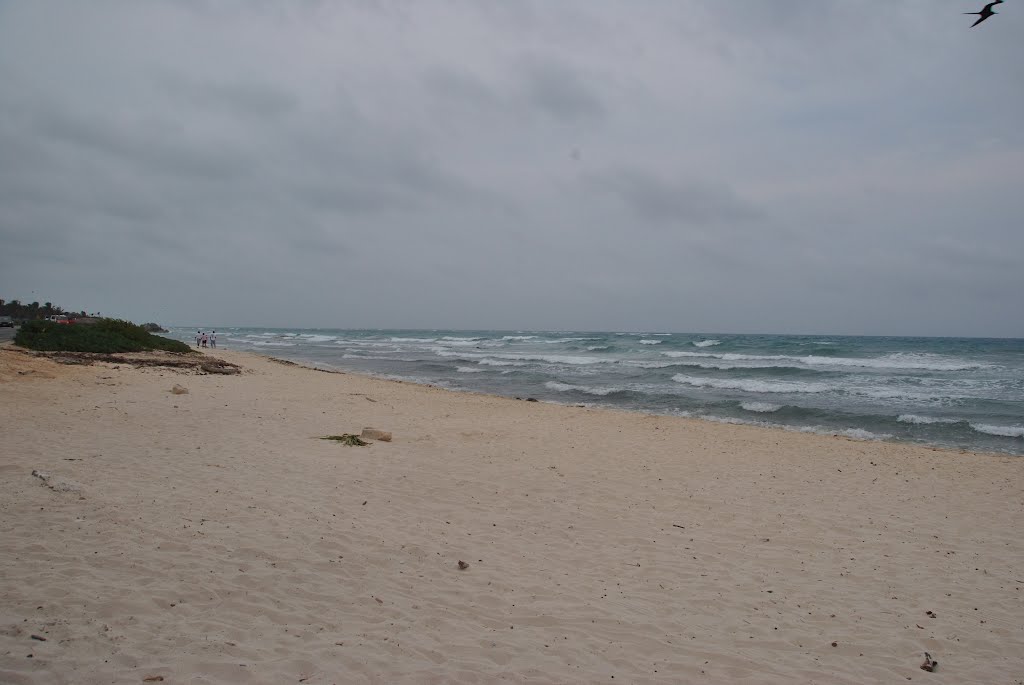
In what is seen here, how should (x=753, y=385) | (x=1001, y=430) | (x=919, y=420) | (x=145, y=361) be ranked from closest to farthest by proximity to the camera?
(x=1001, y=430) < (x=919, y=420) < (x=145, y=361) < (x=753, y=385)

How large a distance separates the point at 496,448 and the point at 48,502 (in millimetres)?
6560

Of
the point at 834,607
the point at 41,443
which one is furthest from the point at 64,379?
the point at 834,607

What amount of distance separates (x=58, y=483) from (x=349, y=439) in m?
4.51

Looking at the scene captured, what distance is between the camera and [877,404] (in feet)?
67.0

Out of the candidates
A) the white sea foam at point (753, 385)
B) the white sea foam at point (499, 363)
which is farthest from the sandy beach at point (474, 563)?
the white sea foam at point (499, 363)

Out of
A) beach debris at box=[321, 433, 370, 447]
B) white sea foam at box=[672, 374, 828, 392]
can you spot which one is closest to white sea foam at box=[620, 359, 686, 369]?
white sea foam at box=[672, 374, 828, 392]

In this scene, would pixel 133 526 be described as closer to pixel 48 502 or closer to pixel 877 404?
pixel 48 502

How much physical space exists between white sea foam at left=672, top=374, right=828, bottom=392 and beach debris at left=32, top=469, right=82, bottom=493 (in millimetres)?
23211

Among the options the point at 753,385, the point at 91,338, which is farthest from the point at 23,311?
the point at 753,385

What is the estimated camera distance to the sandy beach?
370 cm

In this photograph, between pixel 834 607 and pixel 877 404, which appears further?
pixel 877 404

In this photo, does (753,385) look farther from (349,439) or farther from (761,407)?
(349,439)

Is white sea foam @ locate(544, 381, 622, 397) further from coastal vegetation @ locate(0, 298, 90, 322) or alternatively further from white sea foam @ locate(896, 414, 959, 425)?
coastal vegetation @ locate(0, 298, 90, 322)

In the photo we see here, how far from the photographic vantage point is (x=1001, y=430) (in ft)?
52.1
